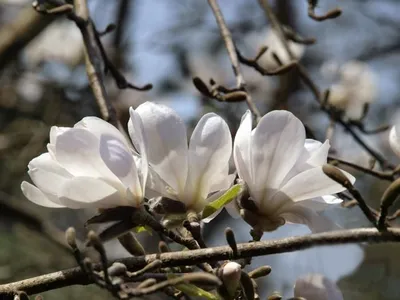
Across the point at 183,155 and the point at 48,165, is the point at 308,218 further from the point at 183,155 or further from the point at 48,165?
the point at 48,165

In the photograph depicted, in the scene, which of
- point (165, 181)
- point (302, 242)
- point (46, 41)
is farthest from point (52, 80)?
point (302, 242)

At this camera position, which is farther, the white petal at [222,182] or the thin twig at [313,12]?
the thin twig at [313,12]

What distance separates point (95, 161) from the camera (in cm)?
71

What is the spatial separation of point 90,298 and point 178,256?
1779mm

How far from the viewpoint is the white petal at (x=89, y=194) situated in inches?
27.2

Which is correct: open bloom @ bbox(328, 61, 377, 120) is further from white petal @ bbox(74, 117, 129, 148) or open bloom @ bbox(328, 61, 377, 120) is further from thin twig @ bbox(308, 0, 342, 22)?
white petal @ bbox(74, 117, 129, 148)

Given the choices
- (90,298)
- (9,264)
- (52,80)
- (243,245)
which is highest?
(243,245)

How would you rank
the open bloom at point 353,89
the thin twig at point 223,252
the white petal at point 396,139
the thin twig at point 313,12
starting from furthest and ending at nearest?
the open bloom at point 353,89 → the thin twig at point 313,12 → the white petal at point 396,139 → the thin twig at point 223,252

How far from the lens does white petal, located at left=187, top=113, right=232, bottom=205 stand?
745mm

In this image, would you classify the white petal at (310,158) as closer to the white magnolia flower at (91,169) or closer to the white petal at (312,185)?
the white petal at (312,185)

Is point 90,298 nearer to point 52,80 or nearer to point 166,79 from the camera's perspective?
point 52,80

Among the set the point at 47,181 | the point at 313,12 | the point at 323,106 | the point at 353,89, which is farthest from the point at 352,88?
the point at 47,181

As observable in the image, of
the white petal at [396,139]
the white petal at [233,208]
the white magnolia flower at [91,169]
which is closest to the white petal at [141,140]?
the white magnolia flower at [91,169]

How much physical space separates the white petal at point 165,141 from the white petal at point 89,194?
0.06 meters
